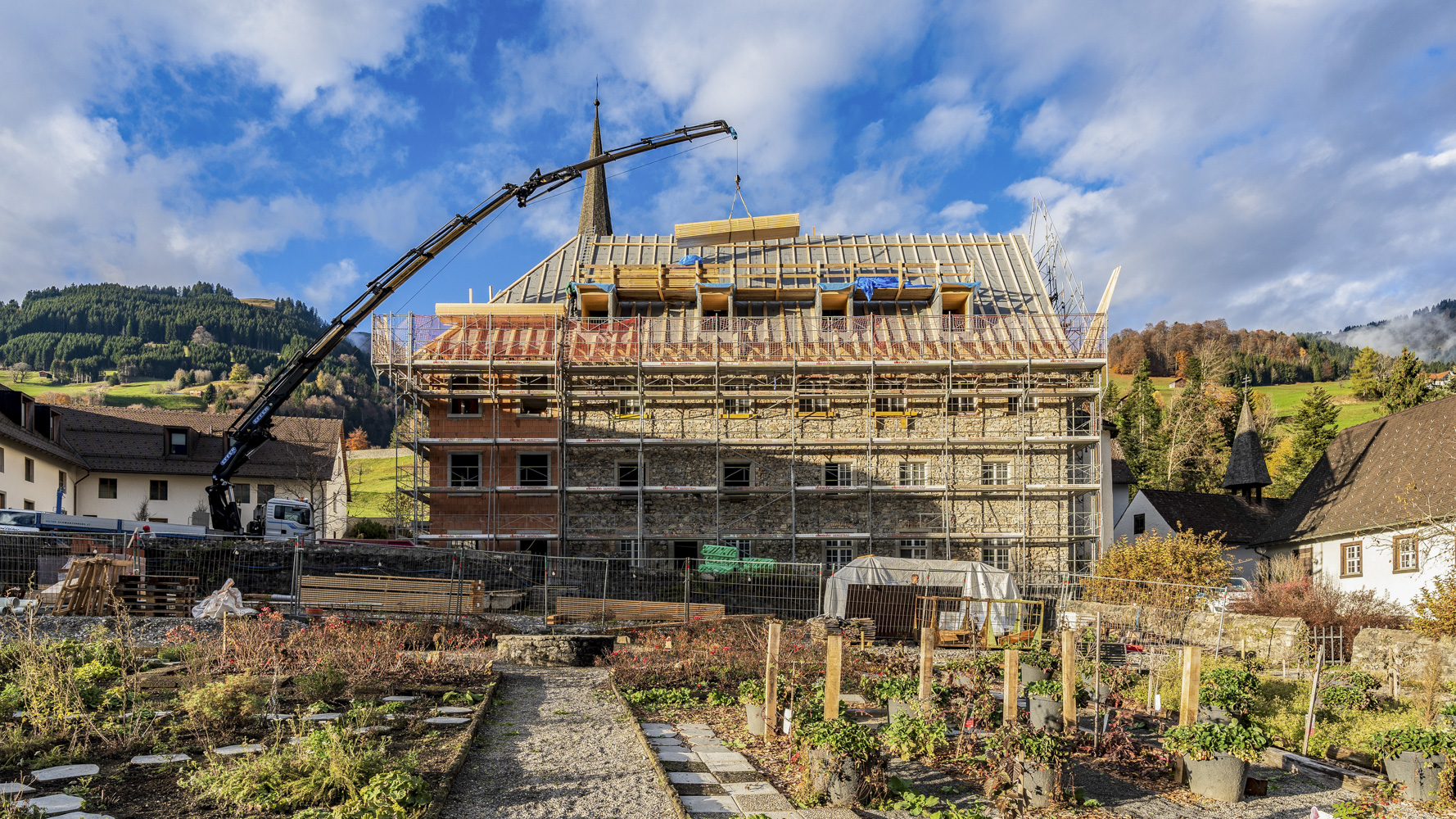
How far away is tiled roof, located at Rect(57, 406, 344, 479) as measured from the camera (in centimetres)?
4159

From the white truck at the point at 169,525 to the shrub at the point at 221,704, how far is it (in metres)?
13.7

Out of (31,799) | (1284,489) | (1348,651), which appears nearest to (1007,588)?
(1348,651)

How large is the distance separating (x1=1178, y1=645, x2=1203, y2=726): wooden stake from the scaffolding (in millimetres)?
20608

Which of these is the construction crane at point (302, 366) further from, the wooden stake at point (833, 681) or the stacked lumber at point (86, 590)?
the wooden stake at point (833, 681)

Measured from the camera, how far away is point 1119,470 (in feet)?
153

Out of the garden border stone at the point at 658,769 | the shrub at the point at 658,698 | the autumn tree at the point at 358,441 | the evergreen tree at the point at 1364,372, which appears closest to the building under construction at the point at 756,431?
the shrub at the point at 658,698

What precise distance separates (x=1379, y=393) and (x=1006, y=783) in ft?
204

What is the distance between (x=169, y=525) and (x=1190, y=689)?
29.1 meters

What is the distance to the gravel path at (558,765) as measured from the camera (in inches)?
274

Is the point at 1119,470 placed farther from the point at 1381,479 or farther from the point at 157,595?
the point at 157,595

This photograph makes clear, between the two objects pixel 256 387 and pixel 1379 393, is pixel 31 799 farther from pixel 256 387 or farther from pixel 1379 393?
pixel 256 387

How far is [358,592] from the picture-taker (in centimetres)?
2017

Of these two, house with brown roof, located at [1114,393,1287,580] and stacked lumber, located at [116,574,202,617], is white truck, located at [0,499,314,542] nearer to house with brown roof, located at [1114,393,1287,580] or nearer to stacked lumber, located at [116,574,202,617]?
stacked lumber, located at [116,574,202,617]

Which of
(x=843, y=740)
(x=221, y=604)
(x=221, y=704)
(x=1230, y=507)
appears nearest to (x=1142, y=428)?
(x=1230, y=507)
